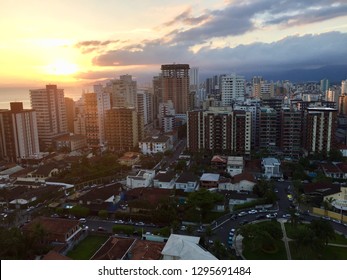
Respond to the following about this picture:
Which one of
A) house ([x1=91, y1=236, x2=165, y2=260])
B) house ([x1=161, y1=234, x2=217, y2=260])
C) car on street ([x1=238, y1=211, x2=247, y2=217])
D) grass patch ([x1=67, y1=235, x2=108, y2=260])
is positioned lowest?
grass patch ([x1=67, y1=235, x2=108, y2=260])

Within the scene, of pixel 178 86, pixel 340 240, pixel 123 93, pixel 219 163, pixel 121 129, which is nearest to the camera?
pixel 340 240

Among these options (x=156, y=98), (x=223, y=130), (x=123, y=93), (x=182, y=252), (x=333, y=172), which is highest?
(x=123, y=93)

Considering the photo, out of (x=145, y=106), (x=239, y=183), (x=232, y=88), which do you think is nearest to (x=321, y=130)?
(x=239, y=183)

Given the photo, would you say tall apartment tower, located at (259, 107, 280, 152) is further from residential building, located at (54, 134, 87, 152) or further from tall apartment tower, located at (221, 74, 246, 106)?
residential building, located at (54, 134, 87, 152)

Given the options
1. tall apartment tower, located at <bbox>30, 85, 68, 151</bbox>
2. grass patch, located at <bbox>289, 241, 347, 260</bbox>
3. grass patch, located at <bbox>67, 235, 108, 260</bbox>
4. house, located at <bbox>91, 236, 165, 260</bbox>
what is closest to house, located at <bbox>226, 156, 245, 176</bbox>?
grass patch, located at <bbox>289, 241, 347, 260</bbox>

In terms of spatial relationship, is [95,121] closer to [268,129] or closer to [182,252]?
[268,129]

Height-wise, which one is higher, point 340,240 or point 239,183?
point 239,183
